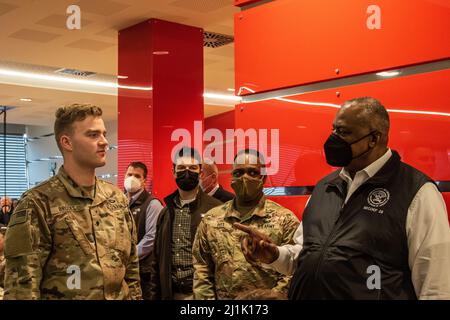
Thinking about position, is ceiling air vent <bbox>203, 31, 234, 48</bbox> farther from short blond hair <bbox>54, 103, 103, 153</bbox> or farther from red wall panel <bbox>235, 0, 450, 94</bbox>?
short blond hair <bbox>54, 103, 103, 153</bbox>

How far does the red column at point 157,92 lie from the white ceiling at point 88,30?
18 cm

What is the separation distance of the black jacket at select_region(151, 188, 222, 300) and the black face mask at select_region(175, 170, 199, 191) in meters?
0.07

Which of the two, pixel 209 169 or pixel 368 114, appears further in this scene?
pixel 209 169

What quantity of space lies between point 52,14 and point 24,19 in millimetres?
394

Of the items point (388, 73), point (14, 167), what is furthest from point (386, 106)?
point (14, 167)

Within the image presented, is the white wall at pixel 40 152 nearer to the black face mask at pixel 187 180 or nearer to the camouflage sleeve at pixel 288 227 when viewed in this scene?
the black face mask at pixel 187 180

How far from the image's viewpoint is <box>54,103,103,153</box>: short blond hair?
2773 millimetres

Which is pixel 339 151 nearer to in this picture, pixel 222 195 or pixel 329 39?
pixel 329 39

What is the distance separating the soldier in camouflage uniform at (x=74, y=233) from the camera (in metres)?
2.54

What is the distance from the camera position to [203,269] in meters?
3.25

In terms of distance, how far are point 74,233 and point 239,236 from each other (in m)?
0.91

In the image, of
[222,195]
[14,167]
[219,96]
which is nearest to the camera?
[222,195]

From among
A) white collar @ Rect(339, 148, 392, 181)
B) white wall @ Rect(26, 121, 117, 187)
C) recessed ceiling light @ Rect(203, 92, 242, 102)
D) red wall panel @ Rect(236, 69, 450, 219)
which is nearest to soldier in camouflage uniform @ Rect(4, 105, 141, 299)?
red wall panel @ Rect(236, 69, 450, 219)
